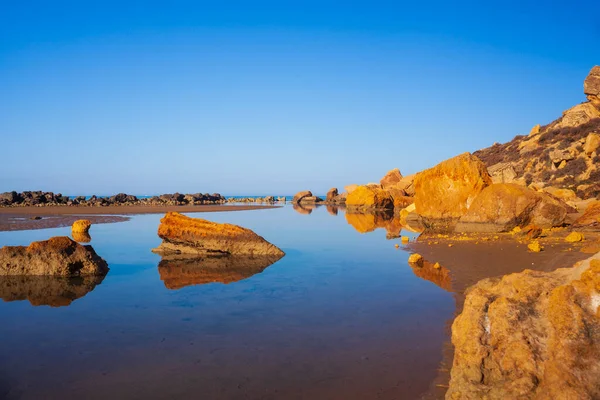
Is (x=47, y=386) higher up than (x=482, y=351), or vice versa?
(x=482, y=351)

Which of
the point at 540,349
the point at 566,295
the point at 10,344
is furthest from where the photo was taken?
the point at 10,344

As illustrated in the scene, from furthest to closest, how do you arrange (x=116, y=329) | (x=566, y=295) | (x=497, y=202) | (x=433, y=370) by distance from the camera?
(x=497, y=202) → (x=116, y=329) → (x=433, y=370) → (x=566, y=295)

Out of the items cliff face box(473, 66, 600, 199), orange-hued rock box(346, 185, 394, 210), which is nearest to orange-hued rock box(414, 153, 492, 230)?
cliff face box(473, 66, 600, 199)

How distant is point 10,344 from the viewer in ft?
20.2

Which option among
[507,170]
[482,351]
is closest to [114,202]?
[507,170]

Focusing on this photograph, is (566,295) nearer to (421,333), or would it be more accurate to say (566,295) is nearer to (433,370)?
(433,370)

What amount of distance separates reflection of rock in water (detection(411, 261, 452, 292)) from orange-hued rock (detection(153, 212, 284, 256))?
4786 millimetres

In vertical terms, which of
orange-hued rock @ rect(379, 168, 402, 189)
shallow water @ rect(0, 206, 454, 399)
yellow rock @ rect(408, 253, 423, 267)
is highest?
orange-hued rock @ rect(379, 168, 402, 189)

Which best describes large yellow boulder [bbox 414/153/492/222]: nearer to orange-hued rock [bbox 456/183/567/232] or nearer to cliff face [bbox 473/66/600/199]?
orange-hued rock [bbox 456/183/567/232]

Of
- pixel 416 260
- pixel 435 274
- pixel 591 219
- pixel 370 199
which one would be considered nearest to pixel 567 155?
pixel 370 199

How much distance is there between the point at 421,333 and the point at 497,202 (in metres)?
12.7

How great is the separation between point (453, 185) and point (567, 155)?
24570mm

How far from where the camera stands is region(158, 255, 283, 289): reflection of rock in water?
34.4 ft

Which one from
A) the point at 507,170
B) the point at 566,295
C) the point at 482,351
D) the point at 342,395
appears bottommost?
the point at 342,395
